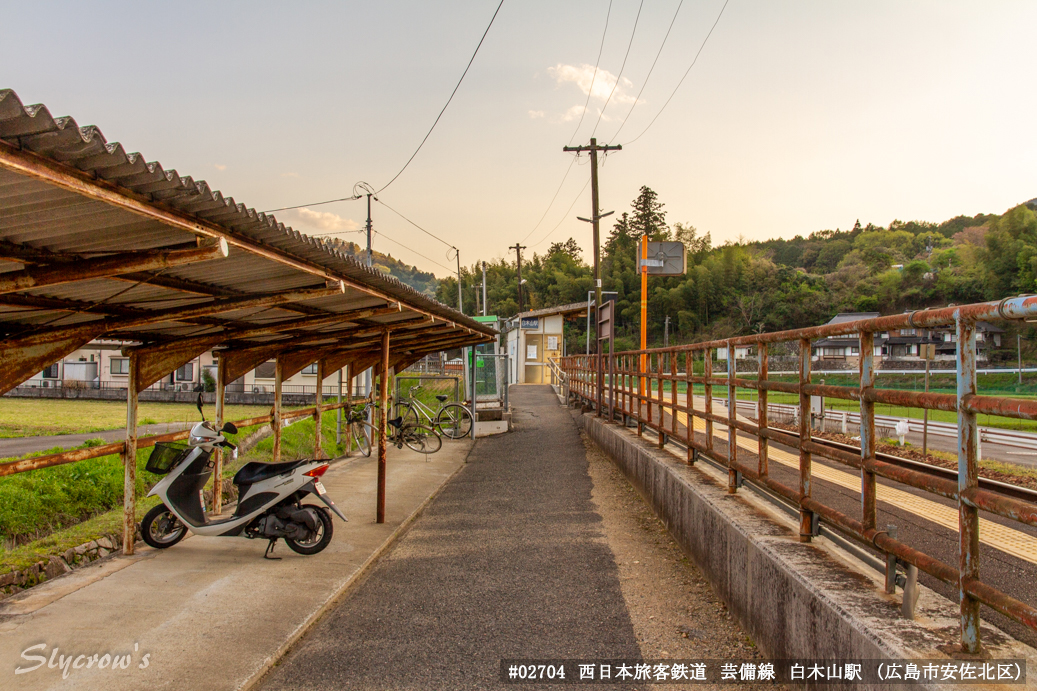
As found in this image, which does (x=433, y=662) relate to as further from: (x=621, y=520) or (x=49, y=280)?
(x=621, y=520)

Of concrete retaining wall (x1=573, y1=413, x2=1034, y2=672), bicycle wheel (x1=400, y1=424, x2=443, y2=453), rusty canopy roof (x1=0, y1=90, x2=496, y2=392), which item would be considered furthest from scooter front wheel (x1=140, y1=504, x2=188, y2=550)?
bicycle wheel (x1=400, y1=424, x2=443, y2=453)

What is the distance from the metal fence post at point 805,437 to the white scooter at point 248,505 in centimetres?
359

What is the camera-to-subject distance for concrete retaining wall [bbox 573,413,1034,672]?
2436 mm

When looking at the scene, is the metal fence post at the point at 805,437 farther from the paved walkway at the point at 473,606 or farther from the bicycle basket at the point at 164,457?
the bicycle basket at the point at 164,457

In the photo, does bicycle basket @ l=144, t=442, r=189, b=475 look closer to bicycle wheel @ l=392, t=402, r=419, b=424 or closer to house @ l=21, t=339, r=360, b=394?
bicycle wheel @ l=392, t=402, r=419, b=424

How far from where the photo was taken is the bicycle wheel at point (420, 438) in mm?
12859

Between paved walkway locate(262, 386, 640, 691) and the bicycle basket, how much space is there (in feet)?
6.39

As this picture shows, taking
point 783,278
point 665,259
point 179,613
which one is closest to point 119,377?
point 665,259

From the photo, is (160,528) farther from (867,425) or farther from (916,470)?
(916,470)

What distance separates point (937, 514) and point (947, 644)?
16.8 feet

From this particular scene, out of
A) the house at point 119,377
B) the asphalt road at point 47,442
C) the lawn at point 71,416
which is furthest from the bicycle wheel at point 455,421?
the house at point 119,377

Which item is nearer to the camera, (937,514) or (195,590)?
(195,590)

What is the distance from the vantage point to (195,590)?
4621 mm

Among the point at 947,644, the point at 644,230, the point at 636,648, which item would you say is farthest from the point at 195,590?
the point at 644,230
